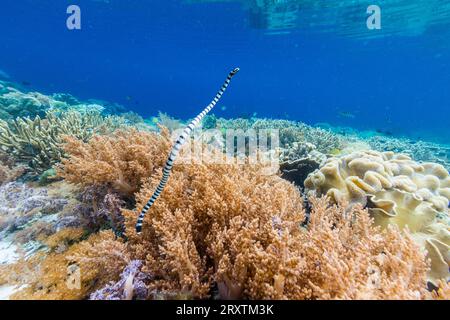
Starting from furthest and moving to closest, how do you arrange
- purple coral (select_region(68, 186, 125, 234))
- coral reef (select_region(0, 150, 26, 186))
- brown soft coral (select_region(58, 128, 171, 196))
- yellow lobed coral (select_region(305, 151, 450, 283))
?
coral reef (select_region(0, 150, 26, 186)), brown soft coral (select_region(58, 128, 171, 196)), purple coral (select_region(68, 186, 125, 234)), yellow lobed coral (select_region(305, 151, 450, 283))

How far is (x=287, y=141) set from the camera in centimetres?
760

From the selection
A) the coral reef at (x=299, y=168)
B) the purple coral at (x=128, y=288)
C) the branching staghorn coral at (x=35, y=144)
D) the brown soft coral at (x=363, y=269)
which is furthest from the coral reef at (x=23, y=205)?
the coral reef at (x=299, y=168)

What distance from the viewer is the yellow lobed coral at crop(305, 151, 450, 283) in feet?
9.21

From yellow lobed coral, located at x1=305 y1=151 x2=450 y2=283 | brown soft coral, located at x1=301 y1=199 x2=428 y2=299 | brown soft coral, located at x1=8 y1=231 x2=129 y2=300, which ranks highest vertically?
yellow lobed coral, located at x1=305 y1=151 x2=450 y2=283

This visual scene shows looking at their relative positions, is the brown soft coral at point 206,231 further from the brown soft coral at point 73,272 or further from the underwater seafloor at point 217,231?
the brown soft coral at point 73,272

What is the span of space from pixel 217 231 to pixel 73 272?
1.57 m

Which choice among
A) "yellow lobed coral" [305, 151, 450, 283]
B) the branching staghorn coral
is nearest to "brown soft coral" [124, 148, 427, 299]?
"yellow lobed coral" [305, 151, 450, 283]

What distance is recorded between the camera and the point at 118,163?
322cm

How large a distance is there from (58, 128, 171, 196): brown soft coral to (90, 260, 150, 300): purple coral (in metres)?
1.38

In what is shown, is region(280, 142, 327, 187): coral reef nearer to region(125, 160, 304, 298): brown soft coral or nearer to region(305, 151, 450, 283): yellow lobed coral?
region(305, 151, 450, 283): yellow lobed coral

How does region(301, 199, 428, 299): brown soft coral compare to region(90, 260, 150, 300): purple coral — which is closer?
region(301, 199, 428, 299): brown soft coral
